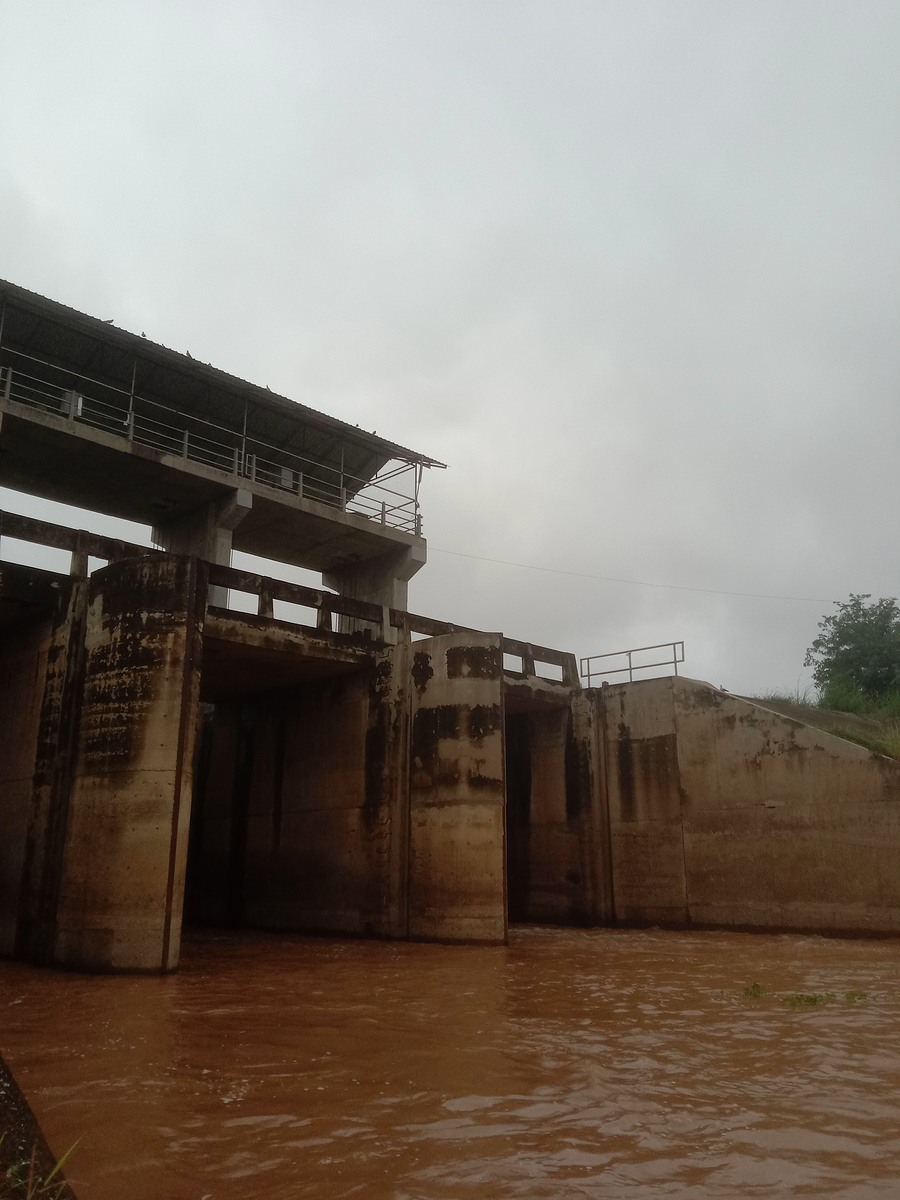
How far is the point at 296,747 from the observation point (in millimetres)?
20531

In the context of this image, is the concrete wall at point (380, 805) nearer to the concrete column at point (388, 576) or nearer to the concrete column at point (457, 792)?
the concrete column at point (457, 792)

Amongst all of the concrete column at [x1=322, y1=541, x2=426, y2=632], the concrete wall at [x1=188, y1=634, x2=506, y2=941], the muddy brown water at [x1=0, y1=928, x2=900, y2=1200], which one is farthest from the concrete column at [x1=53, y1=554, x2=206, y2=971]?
the concrete column at [x1=322, y1=541, x2=426, y2=632]

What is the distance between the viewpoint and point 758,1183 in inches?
186

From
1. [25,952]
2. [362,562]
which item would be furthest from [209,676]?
[362,562]

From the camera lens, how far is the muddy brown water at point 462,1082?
16.0 ft

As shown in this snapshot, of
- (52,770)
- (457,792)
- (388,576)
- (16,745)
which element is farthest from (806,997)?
(388,576)

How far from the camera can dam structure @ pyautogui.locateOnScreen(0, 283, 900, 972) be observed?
1362 centimetres

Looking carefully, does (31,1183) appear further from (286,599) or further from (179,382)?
(179,382)

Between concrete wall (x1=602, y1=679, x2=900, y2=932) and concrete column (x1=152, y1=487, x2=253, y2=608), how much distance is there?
10.1m

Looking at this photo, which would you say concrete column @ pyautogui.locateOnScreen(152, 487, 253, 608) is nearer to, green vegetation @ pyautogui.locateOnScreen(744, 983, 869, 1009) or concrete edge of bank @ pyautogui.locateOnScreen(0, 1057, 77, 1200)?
green vegetation @ pyautogui.locateOnScreen(744, 983, 869, 1009)

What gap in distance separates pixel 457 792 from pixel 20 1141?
1268 centimetres

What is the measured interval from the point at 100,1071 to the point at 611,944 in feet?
40.6

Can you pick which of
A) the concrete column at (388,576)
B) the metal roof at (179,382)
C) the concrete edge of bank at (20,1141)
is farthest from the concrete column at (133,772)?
the concrete column at (388,576)

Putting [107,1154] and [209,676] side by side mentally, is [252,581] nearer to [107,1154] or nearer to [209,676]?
[209,676]
